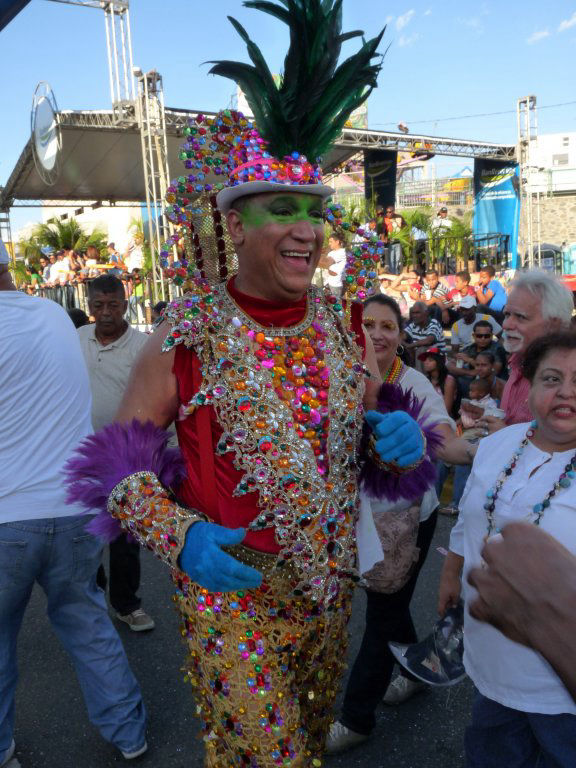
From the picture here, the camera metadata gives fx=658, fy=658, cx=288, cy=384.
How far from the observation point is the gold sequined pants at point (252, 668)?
65.9 inches

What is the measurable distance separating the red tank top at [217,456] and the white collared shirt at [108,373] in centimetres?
177

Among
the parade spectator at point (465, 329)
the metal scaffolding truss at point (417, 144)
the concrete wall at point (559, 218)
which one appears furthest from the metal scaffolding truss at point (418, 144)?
the concrete wall at point (559, 218)

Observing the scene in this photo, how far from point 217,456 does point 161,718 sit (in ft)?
5.42

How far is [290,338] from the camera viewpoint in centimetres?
186

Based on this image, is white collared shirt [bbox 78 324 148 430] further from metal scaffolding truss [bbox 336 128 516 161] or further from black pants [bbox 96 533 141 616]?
metal scaffolding truss [bbox 336 128 516 161]

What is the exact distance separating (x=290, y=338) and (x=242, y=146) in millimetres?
539

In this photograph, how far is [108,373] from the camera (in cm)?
→ 358

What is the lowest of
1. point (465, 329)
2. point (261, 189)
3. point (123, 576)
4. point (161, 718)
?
point (161, 718)

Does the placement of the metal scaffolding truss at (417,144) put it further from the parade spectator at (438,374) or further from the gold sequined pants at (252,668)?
the gold sequined pants at (252,668)

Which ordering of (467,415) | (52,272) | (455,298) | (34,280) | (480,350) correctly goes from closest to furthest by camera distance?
(467,415) → (480,350) → (455,298) → (52,272) → (34,280)

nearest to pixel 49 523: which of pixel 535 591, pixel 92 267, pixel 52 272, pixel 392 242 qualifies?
pixel 535 591

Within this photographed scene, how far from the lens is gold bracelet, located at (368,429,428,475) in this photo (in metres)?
1.92

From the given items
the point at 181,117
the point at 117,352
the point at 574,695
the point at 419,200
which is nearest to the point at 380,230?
the point at 181,117

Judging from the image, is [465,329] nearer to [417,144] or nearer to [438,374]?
[438,374]
